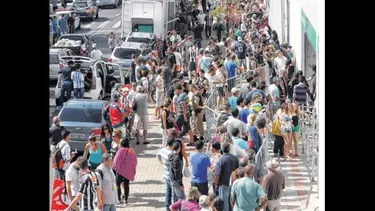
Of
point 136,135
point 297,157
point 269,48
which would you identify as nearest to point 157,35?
point 269,48

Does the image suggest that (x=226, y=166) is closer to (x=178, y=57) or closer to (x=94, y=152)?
(x=94, y=152)

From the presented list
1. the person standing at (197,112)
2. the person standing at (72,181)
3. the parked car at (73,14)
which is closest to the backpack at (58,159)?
the person standing at (72,181)

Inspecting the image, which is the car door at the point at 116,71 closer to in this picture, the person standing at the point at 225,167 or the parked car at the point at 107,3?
the person standing at the point at 225,167

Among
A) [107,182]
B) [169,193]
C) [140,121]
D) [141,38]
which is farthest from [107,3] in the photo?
[107,182]

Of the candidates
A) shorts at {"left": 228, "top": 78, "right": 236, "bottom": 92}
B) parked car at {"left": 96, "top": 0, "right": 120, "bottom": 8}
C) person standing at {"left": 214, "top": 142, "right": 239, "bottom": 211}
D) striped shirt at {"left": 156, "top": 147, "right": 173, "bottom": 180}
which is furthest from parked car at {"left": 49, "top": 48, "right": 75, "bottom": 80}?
parked car at {"left": 96, "top": 0, "right": 120, "bottom": 8}

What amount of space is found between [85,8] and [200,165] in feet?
127

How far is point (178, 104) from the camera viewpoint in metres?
22.0

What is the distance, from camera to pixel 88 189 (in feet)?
50.1

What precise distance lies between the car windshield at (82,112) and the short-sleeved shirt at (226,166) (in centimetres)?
626

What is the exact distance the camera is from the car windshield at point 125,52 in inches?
1305

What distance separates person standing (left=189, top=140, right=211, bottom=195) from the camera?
631 inches

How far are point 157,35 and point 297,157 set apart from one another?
19.3m

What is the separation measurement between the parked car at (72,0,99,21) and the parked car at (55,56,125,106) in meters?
23.7
